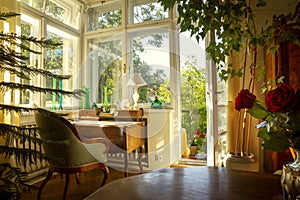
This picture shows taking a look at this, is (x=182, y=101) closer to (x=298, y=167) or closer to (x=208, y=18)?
(x=208, y=18)

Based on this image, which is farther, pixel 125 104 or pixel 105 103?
pixel 105 103

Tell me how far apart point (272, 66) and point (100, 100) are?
2.75m

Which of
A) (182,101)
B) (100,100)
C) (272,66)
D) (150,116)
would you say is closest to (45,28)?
(100,100)

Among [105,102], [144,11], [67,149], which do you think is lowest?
[67,149]

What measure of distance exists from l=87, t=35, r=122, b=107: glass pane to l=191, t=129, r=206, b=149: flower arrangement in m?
1.39

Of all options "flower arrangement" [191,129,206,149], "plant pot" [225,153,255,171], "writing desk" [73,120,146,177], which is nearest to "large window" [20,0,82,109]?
"writing desk" [73,120,146,177]

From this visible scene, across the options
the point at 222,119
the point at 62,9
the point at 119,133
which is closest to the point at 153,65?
the point at 119,133

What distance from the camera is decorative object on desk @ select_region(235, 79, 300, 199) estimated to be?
505 millimetres

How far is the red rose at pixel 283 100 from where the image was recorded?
1.65 feet

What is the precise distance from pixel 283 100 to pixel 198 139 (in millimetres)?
2962

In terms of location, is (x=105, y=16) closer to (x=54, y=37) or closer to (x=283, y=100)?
(x=54, y=37)

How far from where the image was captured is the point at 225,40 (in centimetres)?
126

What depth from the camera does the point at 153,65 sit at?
340 cm

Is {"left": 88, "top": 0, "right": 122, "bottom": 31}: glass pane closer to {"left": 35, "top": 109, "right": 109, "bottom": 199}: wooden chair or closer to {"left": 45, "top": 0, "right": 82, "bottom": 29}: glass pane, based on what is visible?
{"left": 45, "top": 0, "right": 82, "bottom": 29}: glass pane
